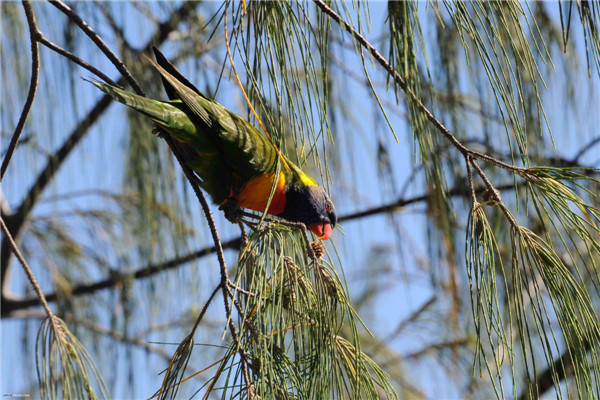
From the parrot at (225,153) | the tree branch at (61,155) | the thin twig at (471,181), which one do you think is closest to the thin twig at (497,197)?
the thin twig at (471,181)

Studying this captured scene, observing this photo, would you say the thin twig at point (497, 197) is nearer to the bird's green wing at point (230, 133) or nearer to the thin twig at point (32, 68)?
the bird's green wing at point (230, 133)

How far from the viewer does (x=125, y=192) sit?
2.23 metres

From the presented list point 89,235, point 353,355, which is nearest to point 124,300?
point 89,235

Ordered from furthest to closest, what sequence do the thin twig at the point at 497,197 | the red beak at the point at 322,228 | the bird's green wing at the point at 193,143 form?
the red beak at the point at 322,228 → the bird's green wing at the point at 193,143 → the thin twig at the point at 497,197

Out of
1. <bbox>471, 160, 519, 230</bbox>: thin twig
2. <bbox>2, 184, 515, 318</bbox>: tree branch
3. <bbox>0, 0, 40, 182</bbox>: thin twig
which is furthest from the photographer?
<bbox>2, 184, 515, 318</bbox>: tree branch

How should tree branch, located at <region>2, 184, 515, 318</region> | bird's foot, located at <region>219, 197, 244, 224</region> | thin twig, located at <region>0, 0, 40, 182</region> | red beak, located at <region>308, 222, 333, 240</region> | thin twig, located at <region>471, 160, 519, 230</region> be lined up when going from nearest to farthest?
thin twig, located at <region>471, 160, 519, 230</region>
thin twig, located at <region>0, 0, 40, 182</region>
bird's foot, located at <region>219, 197, 244, 224</region>
red beak, located at <region>308, 222, 333, 240</region>
tree branch, located at <region>2, 184, 515, 318</region>

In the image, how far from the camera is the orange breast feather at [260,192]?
4.54 ft

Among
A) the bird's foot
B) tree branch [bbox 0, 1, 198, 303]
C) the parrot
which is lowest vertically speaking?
the bird's foot

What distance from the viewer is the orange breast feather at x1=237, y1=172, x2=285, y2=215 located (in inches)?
54.5

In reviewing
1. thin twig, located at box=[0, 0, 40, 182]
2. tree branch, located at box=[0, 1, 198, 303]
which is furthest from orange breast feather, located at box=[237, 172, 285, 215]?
tree branch, located at box=[0, 1, 198, 303]

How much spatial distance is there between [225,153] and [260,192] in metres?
0.12

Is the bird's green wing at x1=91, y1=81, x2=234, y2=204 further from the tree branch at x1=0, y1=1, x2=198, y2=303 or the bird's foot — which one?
the tree branch at x1=0, y1=1, x2=198, y2=303

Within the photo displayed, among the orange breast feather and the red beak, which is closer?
the orange breast feather

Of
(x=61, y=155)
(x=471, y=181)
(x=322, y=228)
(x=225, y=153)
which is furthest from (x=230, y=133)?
(x=61, y=155)
